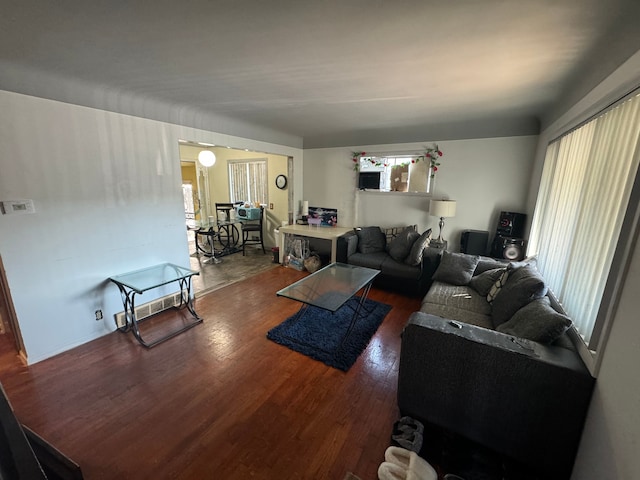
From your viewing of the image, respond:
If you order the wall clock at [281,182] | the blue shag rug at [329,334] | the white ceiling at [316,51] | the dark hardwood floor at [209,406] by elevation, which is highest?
the white ceiling at [316,51]

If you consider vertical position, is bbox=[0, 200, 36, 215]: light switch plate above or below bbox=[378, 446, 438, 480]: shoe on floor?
above

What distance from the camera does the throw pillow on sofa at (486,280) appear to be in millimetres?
2605

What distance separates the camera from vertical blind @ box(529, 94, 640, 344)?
4.60 feet

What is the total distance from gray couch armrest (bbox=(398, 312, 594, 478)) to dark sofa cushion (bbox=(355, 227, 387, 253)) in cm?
249

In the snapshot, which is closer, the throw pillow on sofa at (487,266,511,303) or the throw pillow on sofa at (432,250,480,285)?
the throw pillow on sofa at (487,266,511,303)

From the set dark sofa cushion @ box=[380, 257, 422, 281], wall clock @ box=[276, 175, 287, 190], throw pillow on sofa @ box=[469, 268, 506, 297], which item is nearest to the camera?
throw pillow on sofa @ box=[469, 268, 506, 297]

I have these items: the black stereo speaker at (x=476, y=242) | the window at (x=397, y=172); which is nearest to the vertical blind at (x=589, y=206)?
the black stereo speaker at (x=476, y=242)

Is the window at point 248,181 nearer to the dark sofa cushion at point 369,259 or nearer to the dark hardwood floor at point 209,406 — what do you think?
the dark sofa cushion at point 369,259

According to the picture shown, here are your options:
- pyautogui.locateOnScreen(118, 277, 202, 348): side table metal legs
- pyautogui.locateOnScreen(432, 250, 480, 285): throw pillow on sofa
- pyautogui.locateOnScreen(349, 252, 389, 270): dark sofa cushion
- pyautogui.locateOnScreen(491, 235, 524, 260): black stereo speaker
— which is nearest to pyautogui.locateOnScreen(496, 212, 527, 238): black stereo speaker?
pyautogui.locateOnScreen(491, 235, 524, 260): black stereo speaker

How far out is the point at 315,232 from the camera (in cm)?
446

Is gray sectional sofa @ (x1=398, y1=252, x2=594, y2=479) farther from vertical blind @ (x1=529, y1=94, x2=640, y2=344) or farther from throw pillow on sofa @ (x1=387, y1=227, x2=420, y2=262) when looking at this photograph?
throw pillow on sofa @ (x1=387, y1=227, x2=420, y2=262)

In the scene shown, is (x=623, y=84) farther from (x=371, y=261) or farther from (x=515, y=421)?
(x=371, y=261)

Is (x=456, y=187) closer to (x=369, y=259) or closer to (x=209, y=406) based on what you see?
(x=369, y=259)

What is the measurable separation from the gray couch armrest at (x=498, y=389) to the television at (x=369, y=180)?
3208 millimetres
